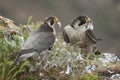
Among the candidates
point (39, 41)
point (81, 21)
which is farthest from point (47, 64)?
point (81, 21)

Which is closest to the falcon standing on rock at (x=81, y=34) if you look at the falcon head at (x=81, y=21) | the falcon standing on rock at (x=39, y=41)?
the falcon head at (x=81, y=21)

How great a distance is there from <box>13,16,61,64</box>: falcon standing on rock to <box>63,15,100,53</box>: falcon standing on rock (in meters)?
1.73

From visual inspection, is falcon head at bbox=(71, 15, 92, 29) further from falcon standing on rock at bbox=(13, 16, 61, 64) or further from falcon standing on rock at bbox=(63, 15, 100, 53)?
falcon standing on rock at bbox=(13, 16, 61, 64)

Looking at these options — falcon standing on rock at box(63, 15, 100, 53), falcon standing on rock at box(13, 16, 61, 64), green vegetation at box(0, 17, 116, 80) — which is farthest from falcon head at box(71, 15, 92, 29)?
green vegetation at box(0, 17, 116, 80)

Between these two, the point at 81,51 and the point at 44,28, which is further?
the point at 81,51

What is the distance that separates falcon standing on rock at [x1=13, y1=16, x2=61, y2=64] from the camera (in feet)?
41.5

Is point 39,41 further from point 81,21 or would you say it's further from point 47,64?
point 81,21

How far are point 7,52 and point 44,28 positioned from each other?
74 centimetres

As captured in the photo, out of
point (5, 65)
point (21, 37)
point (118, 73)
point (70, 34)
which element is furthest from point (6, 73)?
point (70, 34)

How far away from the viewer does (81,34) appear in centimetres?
1577

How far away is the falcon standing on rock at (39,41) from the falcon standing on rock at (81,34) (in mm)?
1728

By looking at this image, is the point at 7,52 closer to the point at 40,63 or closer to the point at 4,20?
the point at 40,63

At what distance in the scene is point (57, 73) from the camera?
43.2 ft

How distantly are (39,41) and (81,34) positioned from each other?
2.73 metres
